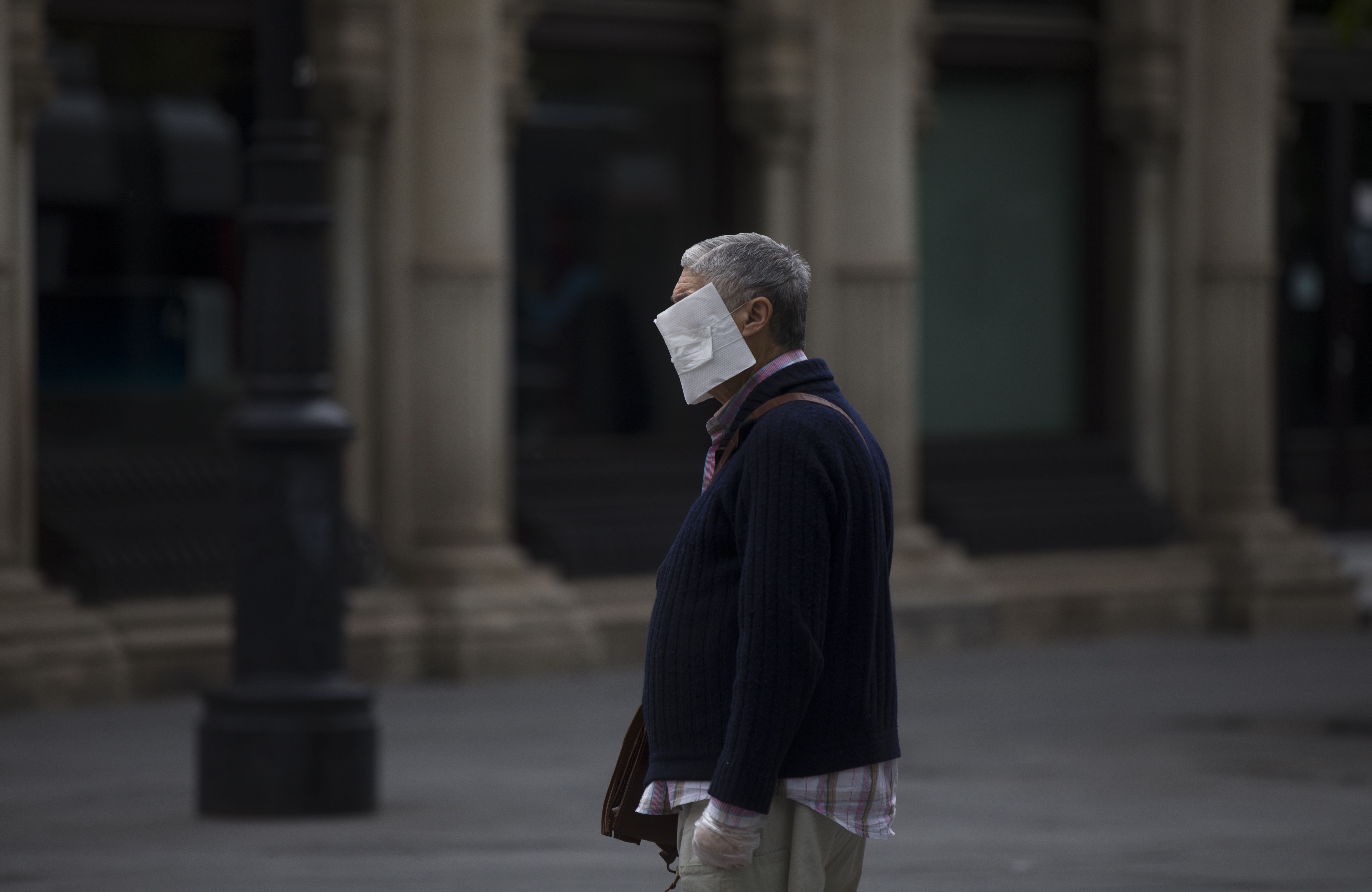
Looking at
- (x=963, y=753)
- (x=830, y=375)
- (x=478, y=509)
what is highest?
(x=830, y=375)

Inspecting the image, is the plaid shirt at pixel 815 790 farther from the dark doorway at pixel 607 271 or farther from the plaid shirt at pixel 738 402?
the dark doorway at pixel 607 271

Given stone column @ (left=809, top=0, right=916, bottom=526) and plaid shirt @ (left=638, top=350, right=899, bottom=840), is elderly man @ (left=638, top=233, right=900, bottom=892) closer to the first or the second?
plaid shirt @ (left=638, top=350, right=899, bottom=840)

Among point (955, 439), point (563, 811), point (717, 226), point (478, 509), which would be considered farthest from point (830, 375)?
point (955, 439)

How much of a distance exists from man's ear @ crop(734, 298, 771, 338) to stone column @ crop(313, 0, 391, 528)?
28.4 feet

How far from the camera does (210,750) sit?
27.4 feet

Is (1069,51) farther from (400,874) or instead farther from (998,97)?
(400,874)

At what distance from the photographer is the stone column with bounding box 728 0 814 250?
1380 centimetres

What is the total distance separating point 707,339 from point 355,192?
9046 mm

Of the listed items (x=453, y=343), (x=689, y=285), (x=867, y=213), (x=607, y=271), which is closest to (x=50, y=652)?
(x=453, y=343)

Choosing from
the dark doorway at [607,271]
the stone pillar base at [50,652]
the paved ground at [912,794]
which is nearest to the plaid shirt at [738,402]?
the paved ground at [912,794]

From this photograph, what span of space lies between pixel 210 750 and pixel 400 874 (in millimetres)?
1342

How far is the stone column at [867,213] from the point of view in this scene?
13945mm

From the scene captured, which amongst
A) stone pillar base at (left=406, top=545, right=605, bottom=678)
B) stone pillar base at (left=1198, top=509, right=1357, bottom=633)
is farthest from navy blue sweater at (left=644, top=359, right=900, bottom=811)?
stone pillar base at (left=1198, top=509, right=1357, bottom=633)

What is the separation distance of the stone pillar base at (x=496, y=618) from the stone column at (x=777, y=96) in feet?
8.56
